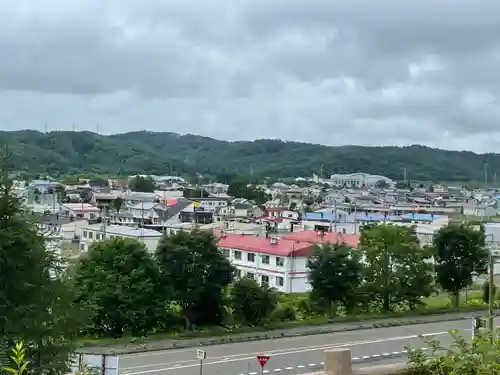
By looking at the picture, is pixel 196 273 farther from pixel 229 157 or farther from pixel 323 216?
pixel 229 157

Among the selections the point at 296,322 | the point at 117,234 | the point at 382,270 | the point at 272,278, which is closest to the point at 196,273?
the point at 296,322

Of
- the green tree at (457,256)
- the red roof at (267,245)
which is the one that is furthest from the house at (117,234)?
the green tree at (457,256)

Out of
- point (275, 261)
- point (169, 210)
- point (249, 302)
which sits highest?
point (169, 210)

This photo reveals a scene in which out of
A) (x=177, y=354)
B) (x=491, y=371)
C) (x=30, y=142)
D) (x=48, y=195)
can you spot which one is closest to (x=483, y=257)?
(x=177, y=354)

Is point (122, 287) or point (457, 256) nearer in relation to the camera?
point (122, 287)

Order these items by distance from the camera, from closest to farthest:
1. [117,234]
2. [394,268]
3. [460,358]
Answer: [460,358], [394,268], [117,234]

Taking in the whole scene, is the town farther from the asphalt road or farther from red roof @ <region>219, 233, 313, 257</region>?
the asphalt road
